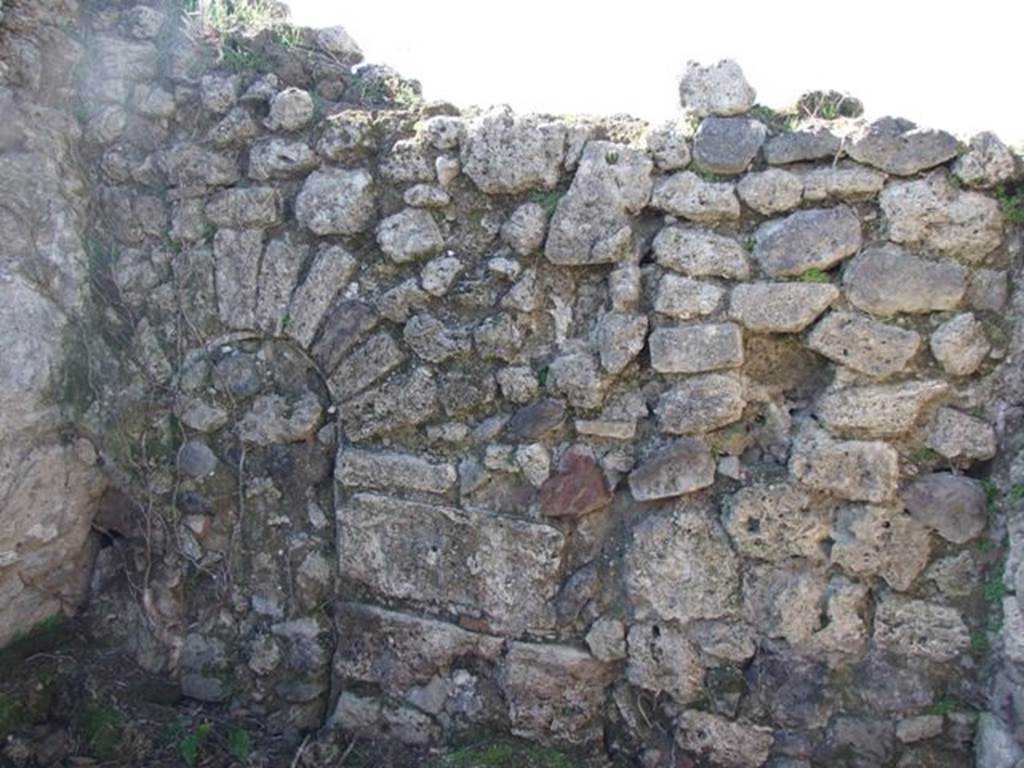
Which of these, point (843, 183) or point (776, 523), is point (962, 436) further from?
point (843, 183)

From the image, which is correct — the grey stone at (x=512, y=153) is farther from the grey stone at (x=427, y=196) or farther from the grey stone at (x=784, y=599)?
the grey stone at (x=784, y=599)

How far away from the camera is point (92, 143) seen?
11.7 ft

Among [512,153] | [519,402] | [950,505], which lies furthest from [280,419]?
[950,505]

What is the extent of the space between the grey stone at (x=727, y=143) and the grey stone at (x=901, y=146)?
0.28 meters

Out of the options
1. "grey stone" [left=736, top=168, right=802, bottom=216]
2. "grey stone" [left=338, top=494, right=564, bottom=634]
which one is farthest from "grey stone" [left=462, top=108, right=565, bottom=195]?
"grey stone" [left=338, top=494, right=564, bottom=634]

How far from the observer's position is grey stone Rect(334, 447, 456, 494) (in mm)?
3182

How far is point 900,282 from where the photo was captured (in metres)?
2.69

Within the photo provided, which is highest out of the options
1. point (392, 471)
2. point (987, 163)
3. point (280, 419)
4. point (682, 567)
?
point (987, 163)

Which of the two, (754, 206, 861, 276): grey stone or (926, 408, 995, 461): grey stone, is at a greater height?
(754, 206, 861, 276): grey stone

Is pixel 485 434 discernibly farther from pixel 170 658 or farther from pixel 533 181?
pixel 170 658

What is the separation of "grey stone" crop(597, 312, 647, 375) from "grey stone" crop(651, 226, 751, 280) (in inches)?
7.6

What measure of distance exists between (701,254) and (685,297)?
0.14 meters

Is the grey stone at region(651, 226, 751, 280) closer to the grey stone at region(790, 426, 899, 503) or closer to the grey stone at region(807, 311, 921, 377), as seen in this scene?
the grey stone at region(807, 311, 921, 377)

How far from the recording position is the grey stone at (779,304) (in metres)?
2.77
